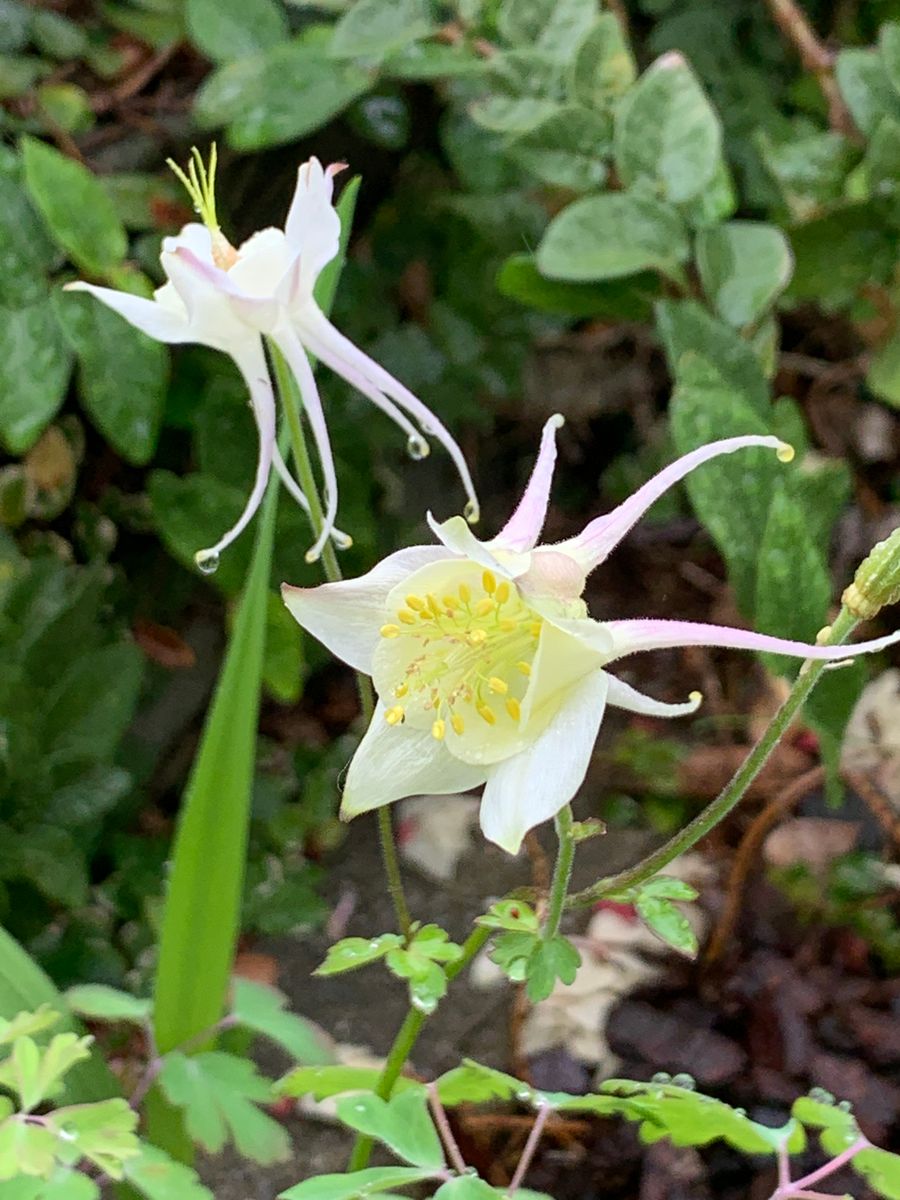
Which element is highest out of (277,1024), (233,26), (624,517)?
(233,26)

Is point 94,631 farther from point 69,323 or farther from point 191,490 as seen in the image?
point 69,323

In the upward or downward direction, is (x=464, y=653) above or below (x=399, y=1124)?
above

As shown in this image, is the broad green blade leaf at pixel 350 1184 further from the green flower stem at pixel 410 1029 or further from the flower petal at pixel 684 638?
the flower petal at pixel 684 638

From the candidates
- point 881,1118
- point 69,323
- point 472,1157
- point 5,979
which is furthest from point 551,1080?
point 69,323

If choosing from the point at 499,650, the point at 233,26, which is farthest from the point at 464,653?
the point at 233,26

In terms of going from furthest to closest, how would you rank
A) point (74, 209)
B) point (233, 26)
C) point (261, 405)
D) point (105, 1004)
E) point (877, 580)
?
1. point (233, 26)
2. point (74, 209)
3. point (105, 1004)
4. point (261, 405)
5. point (877, 580)

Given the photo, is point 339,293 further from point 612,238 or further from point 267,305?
point 267,305
